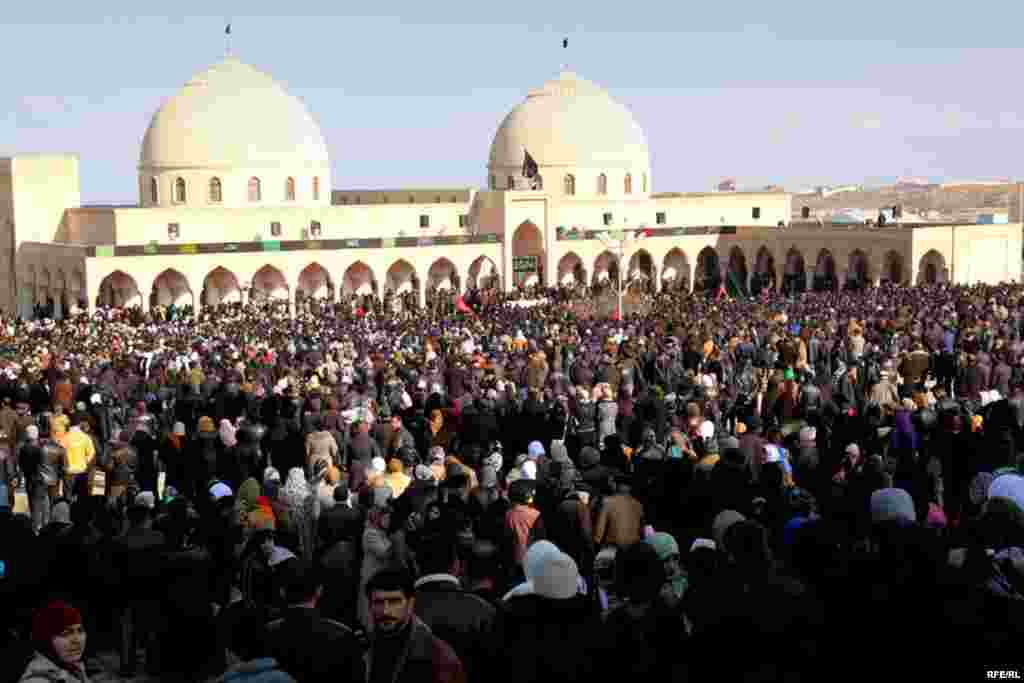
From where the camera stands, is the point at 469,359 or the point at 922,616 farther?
the point at 469,359

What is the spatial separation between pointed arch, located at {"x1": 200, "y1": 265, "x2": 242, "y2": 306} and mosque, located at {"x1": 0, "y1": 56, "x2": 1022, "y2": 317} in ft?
0.31

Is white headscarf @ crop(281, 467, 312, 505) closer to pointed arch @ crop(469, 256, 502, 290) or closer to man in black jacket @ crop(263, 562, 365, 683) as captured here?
man in black jacket @ crop(263, 562, 365, 683)

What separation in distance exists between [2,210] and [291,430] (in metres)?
36.7

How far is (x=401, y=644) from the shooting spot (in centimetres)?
493

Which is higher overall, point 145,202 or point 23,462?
point 145,202

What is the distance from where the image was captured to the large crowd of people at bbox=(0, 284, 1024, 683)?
5.23 meters

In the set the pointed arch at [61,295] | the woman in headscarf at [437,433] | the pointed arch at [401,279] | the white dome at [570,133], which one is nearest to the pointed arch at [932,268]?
the white dome at [570,133]

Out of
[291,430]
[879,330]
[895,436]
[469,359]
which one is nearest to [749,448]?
[895,436]

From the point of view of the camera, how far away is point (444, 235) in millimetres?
47875

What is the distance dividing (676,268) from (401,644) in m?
47.6

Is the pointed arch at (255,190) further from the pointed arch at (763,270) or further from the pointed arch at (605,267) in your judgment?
the pointed arch at (763,270)

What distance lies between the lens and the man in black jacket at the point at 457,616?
5.49m

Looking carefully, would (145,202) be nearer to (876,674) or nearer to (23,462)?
(23,462)

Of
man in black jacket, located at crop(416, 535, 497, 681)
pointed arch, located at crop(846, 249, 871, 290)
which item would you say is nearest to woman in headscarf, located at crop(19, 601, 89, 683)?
man in black jacket, located at crop(416, 535, 497, 681)
